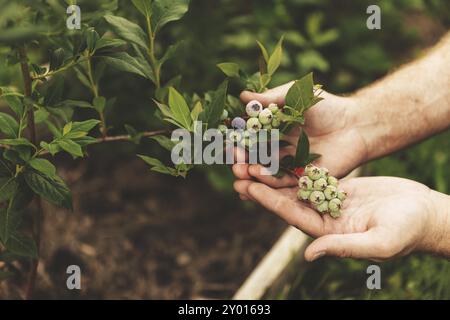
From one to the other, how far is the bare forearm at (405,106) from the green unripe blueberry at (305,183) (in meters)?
0.51

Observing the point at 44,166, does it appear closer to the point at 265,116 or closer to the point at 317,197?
the point at 265,116

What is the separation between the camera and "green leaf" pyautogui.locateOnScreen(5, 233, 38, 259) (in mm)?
1295

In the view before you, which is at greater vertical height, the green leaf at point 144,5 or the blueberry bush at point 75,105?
the green leaf at point 144,5

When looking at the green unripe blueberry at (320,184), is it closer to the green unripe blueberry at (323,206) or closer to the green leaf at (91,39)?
the green unripe blueberry at (323,206)

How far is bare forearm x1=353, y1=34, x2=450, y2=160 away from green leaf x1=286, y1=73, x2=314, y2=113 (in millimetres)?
586

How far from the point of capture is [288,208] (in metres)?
1.47

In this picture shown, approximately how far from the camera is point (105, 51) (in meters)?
1.26

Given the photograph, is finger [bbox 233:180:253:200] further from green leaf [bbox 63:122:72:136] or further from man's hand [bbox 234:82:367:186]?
green leaf [bbox 63:122:72:136]

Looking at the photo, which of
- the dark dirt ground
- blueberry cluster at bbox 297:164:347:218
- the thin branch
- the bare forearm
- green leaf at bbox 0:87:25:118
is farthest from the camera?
the dark dirt ground

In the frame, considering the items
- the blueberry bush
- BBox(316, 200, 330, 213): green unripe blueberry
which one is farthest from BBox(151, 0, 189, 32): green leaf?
BBox(316, 200, 330, 213): green unripe blueberry

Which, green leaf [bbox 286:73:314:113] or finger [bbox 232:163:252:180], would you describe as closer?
green leaf [bbox 286:73:314:113]

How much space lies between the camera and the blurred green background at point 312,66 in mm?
2080

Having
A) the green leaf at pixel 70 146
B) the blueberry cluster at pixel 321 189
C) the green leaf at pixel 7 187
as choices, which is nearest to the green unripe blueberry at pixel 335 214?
the blueberry cluster at pixel 321 189
